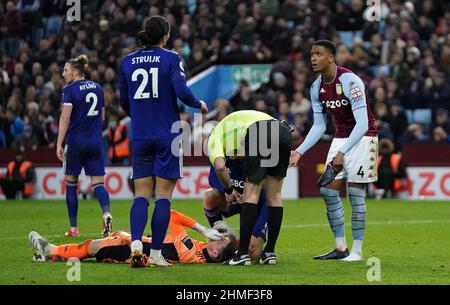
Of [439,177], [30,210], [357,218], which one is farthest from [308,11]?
[357,218]

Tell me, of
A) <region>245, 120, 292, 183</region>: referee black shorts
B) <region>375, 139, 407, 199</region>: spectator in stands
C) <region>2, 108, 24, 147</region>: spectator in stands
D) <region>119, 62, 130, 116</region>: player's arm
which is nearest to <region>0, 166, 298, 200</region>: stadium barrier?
<region>375, 139, 407, 199</region>: spectator in stands

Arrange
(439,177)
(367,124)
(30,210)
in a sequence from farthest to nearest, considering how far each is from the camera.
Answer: (439,177) < (30,210) < (367,124)

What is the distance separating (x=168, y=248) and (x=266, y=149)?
A: 140cm

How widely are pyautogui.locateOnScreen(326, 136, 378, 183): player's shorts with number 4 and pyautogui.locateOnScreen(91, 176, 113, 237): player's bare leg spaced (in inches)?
147

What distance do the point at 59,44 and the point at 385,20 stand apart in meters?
8.26

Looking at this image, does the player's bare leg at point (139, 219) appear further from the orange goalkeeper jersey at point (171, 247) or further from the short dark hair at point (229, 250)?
the short dark hair at point (229, 250)

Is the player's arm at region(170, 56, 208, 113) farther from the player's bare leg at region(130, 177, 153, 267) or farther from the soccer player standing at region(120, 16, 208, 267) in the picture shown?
the player's bare leg at region(130, 177, 153, 267)

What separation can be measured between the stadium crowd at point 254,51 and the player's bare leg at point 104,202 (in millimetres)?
7808

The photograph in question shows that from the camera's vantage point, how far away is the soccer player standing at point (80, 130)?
1413cm

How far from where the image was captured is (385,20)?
24.8 m

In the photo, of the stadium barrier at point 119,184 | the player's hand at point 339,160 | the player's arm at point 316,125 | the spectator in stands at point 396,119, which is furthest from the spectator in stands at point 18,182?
the player's hand at point 339,160

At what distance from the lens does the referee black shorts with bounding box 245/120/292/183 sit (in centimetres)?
1032

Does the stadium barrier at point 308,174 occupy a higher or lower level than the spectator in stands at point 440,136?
lower
